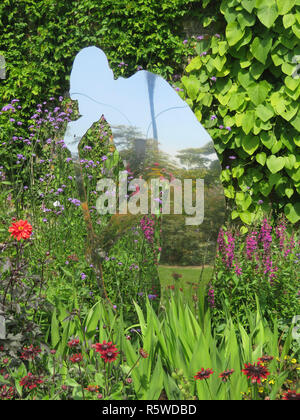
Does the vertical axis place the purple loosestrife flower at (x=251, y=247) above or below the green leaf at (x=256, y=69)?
below

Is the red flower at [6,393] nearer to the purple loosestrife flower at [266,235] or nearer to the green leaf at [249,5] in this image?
the purple loosestrife flower at [266,235]

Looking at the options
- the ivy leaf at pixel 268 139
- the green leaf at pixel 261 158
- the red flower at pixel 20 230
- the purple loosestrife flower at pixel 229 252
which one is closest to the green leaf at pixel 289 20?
the ivy leaf at pixel 268 139

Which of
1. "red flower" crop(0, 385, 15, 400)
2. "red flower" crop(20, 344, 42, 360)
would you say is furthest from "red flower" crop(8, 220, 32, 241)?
"red flower" crop(0, 385, 15, 400)

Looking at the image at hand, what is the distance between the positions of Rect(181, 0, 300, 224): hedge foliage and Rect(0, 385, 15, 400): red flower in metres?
2.53

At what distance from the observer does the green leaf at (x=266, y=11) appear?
3.55 meters

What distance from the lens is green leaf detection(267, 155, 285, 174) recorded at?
376 cm

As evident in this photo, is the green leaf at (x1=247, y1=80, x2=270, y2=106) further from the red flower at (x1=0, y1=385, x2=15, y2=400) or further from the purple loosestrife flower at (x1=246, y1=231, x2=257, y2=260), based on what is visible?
the red flower at (x1=0, y1=385, x2=15, y2=400)

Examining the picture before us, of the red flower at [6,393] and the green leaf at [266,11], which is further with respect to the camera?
the green leaf at [266,11]

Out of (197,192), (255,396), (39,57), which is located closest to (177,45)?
(39,57)

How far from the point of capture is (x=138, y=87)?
7.80 feet

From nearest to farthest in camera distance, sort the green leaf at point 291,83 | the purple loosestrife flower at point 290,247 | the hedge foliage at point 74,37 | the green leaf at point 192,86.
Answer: the purple loosestrife flower at point 290,247 < the green leaf at point 291,83 < the green leaf at point 192,86 < the hedge foliage at point 74,37

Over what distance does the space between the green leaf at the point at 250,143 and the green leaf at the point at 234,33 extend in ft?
2.45

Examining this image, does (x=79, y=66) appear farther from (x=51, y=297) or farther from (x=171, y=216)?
(x=51, y=297)

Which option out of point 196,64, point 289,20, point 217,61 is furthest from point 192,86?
point 289,20
